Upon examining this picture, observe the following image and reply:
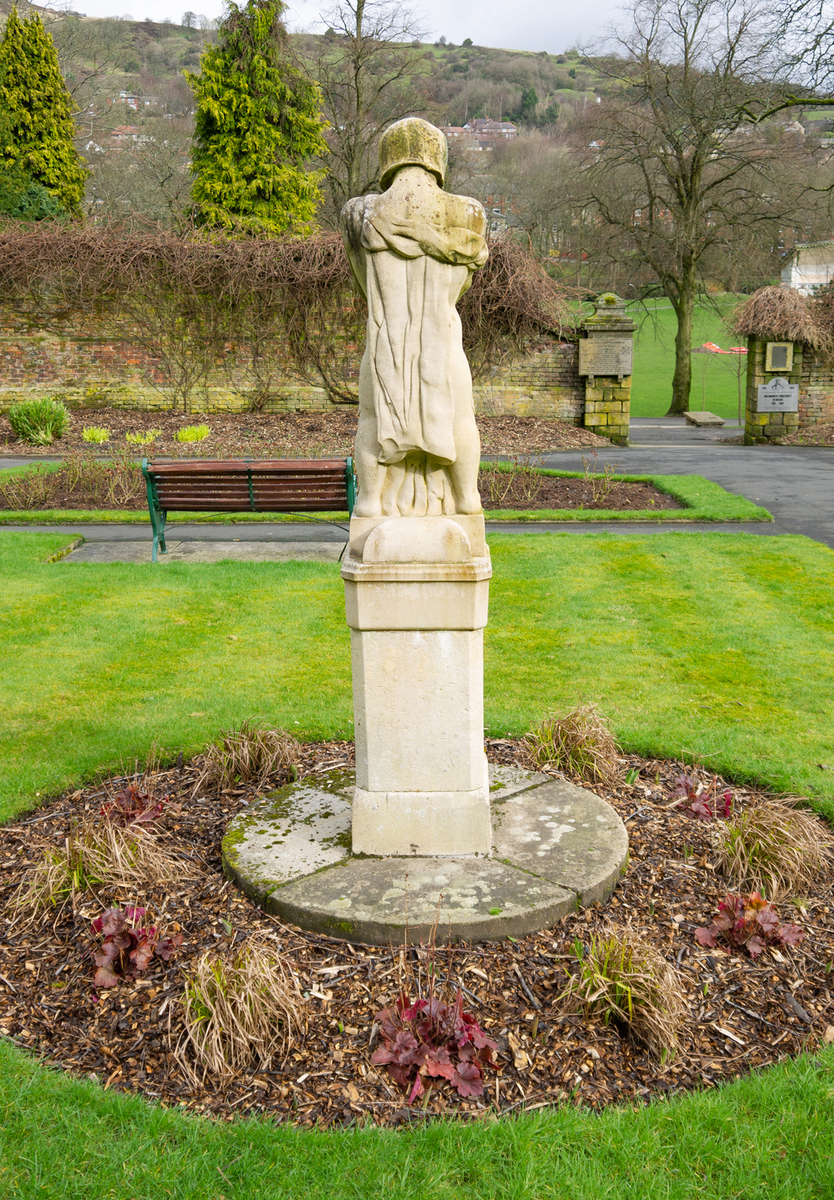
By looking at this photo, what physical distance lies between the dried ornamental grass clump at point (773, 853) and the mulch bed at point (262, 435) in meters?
12.5

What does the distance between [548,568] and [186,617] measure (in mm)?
3404

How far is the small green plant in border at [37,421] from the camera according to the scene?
16.3 m

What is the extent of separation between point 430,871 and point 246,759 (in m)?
1.38

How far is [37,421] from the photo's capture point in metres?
16.3

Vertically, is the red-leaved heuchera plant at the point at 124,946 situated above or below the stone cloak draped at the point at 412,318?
below

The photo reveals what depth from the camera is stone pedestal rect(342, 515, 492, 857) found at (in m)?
3.33

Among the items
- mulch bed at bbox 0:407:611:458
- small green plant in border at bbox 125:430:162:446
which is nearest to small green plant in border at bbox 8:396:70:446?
mulch bed at bbox 0:407:611:458

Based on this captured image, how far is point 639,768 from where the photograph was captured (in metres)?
4.71

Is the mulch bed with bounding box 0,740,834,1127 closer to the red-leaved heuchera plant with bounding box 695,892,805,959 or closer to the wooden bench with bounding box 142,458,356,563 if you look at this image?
the red-leaved heuchera plant with bounding box 695,892,805,959

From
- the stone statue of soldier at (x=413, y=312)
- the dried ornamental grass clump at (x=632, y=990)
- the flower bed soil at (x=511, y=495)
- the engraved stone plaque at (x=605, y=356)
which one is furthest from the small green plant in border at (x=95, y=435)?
the dried ornamental grass clump at (x=632, y=990)

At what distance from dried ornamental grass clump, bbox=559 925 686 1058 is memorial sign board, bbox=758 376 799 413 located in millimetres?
18858

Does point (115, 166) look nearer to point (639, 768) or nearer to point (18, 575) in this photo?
point (18, 575)

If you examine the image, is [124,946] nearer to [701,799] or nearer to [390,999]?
[390,999]

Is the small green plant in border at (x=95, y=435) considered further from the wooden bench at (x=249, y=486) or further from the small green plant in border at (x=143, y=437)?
the wooden bench at (x=249, y=486)
